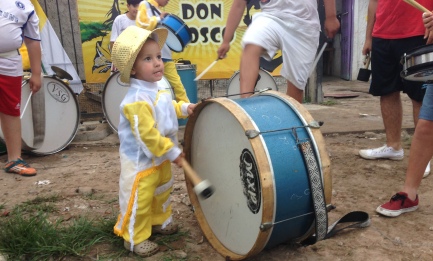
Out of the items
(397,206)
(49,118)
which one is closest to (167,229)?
(397,206)

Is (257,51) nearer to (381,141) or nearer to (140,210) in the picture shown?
(140,210)

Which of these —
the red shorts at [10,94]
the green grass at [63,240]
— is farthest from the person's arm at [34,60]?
the green grass at [63,240]

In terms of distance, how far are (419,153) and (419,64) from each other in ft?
1.97

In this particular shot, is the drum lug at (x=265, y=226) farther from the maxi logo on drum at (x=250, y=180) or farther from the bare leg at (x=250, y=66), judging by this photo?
the bare leg at (x=250, y=66)

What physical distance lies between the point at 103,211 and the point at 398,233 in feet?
6.08

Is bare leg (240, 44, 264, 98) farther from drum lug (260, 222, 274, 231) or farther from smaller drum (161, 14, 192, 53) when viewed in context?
smaller drum (161, 14, 192, 53)

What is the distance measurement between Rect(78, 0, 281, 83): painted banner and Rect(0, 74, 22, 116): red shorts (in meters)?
2.83

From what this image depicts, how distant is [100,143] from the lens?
483cm

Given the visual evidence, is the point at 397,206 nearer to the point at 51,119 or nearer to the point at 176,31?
the point at 176,31

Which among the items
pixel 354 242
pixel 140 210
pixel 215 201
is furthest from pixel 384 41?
pixel 140 210

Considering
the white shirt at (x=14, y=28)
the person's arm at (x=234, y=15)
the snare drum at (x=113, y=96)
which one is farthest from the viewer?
the snare drum at (x=113, y=96)

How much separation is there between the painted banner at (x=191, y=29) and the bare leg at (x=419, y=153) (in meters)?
4.52

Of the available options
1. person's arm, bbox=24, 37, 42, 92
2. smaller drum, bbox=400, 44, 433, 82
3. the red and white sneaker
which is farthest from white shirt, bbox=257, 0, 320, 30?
person's arm, bbox=24, 37, 42, 92

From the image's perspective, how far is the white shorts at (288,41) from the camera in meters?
2.97
